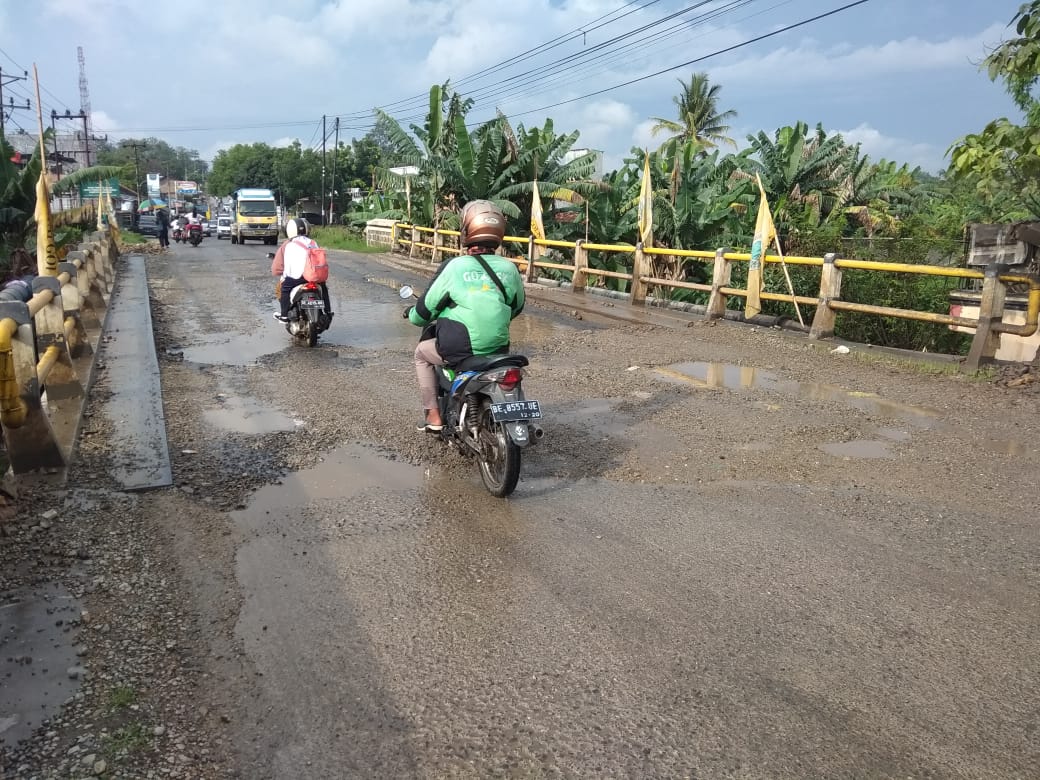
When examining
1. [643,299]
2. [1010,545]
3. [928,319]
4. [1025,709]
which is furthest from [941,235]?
[1025,709]

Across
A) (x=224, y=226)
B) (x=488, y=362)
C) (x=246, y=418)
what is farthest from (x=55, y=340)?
(x=224, y=226)

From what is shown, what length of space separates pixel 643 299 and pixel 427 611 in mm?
12796

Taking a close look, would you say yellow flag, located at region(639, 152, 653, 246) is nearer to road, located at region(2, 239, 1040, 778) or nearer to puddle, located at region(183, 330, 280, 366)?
puddle, located at region(183, 330, 280, 366)

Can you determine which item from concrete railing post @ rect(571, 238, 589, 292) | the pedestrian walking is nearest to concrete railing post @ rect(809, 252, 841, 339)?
concrete railing post @ rect(571, 238, 589, 292)

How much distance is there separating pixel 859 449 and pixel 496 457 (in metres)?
2.84

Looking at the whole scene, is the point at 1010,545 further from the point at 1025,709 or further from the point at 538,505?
the point at 538,505

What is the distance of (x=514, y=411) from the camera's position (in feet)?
16.0

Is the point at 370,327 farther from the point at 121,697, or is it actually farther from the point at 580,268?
the point at 121,697

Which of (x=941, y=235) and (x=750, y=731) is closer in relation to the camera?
(x=750, y=731)

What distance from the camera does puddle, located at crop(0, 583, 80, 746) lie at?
2.84m

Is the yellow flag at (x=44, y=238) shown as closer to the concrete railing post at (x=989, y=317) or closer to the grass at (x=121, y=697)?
the grass at (x=121, y=697)

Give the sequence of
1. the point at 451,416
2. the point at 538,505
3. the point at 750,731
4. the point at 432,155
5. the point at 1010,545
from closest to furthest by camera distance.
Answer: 1. the point at 750,731
2. the point at 1010,545
3. the point at 538,505
4. the point at 451,416
5. the point at 432,155

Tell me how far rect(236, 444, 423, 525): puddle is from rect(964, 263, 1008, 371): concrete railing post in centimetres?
641

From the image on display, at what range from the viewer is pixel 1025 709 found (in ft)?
9.57
